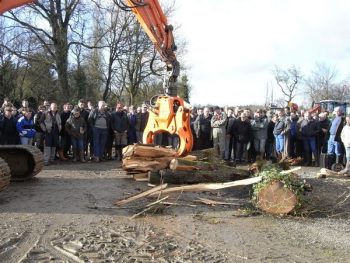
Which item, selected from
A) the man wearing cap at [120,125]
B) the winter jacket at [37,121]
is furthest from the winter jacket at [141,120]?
the winter jacket at [37,121]

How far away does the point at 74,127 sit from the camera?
41.0 ft

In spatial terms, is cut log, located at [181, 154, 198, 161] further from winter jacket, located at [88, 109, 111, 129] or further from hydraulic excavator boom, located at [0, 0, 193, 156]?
winter jacket, located at [88, 109, 111, 129]

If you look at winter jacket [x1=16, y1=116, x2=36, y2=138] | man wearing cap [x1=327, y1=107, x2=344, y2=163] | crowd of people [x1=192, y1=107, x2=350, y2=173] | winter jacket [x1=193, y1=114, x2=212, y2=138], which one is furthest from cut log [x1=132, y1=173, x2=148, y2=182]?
man wearing cap [x1=327, y1=107, x2=344, y2=163]

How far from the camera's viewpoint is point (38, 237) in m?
5.26

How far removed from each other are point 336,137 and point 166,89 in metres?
5.16

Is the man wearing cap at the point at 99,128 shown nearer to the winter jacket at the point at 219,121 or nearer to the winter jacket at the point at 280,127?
the winter jacket at the point at 219,121

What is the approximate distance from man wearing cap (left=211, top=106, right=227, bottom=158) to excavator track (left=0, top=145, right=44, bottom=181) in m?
5.96

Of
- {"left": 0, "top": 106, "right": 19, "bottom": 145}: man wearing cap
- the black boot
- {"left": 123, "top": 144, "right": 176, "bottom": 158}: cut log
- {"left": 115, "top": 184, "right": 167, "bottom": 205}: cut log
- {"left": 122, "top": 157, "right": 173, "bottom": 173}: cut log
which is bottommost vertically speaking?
{"left": 115, "top": 184, "right": 167, "bottom": 205}: cut log

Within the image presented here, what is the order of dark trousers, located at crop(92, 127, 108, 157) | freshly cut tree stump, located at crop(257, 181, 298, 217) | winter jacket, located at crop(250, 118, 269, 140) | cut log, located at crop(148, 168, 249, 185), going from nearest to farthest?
freshly cut tree stump, located at crop(257, 181, 298, 217) → cut log, located at crop(148, 168, 249, 185) → dark trousers, located at crop(92, 127, 108, 157) → winter jacket, located at crop(250, 118, 269, 140)

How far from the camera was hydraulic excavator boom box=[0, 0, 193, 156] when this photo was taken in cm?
945

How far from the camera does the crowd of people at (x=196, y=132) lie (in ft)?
39.3

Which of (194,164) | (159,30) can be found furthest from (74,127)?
(194,164)

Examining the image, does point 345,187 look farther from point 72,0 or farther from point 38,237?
point 72,0

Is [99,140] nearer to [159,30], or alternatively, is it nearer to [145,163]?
[145,163]
